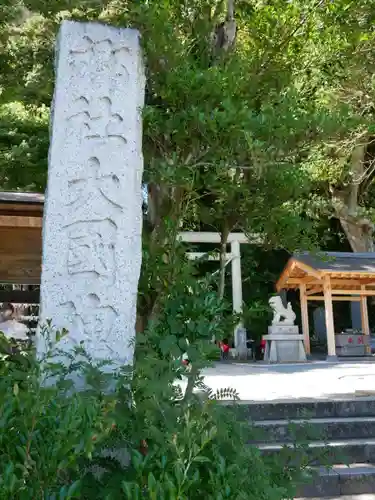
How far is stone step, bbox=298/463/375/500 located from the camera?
3.09 meters

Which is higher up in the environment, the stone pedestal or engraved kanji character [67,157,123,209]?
engraved kanji character [67,157,123,209]

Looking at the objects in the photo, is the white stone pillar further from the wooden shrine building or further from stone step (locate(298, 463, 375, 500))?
stone step (locate(298, 463, 375, 500))

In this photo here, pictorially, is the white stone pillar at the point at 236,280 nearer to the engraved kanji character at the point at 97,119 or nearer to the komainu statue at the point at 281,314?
the komainu statue at the point at 281,314

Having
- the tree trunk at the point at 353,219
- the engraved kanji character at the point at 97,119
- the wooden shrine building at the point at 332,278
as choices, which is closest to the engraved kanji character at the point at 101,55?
the engraved kanji character at the point at 97,119

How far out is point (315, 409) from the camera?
4.13m

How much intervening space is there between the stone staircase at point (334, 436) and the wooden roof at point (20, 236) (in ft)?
8.76

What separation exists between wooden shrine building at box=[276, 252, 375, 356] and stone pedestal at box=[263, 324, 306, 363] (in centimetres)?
78

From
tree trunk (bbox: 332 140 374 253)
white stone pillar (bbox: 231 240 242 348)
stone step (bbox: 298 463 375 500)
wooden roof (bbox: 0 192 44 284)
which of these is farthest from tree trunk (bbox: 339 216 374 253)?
stone step (bbox: 298 463 375 500)

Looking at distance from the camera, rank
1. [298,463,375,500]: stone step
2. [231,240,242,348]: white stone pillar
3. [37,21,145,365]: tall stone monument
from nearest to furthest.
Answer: [37,21,145,365]: tall stone monument
[298,463,375,500]: stone step
[231,240,242,348]: white stone pillar

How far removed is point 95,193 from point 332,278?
11585 mm

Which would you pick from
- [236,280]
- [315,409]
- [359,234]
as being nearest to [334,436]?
[315,409]

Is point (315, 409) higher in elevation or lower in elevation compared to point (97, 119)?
lower

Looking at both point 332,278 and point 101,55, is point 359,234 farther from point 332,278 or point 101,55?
point 101,55

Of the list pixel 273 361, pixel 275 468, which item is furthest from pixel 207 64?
pixel 273 361
